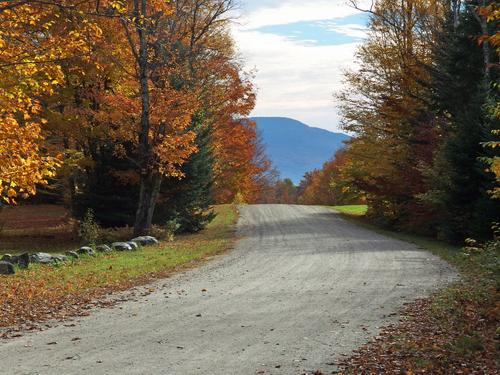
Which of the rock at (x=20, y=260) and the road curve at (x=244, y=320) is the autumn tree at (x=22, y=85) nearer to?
the road curve at (x=244, y=320)

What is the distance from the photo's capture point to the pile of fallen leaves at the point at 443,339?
6.94m

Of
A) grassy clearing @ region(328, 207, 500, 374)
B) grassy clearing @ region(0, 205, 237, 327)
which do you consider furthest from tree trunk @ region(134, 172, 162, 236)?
Result: grassy clearing @ region(328, 207, 500, 374)

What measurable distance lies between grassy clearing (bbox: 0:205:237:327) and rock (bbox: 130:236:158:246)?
0.48 m

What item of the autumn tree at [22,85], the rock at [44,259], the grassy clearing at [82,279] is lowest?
the grassy clearing at [82,279]

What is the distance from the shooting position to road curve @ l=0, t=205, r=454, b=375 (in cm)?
730

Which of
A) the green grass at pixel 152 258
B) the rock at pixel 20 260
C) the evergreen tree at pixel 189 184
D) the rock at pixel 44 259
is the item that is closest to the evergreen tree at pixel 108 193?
the evergreen tree at pixel 189 184

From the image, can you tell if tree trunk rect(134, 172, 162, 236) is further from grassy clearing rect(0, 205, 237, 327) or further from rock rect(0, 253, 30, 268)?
rock rect(0, 253, 30, 268)

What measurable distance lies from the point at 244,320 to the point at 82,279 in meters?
5.81

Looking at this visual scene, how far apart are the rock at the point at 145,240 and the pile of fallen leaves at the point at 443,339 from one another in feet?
44.1

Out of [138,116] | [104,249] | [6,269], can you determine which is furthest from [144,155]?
[6,269]

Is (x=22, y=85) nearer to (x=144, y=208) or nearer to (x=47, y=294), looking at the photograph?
(x=47, y=294)

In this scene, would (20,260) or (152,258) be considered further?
(152,258)

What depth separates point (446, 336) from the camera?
8.36 meters

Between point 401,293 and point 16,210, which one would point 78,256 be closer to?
point 401,293
